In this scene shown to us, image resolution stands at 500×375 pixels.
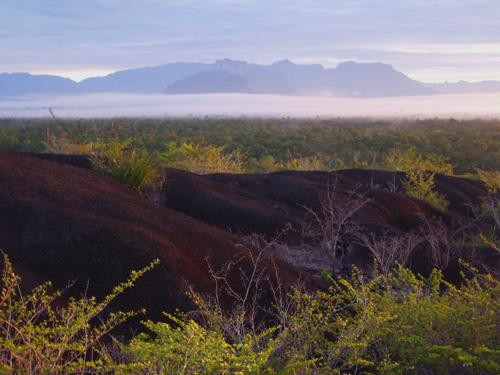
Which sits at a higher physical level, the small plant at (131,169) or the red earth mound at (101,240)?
the small plant at (131,169)

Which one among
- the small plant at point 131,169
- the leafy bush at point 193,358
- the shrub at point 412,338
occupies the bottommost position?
the shrub at point 412,338

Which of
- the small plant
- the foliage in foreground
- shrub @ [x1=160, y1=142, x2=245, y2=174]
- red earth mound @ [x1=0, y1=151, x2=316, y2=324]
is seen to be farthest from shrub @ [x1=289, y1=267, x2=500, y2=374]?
shrub @ [x1=160, y1=142, x2=245, y2=174]

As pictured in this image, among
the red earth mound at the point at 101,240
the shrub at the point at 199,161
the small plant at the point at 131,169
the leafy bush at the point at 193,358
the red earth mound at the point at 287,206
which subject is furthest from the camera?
the shrub at the point at 199,161

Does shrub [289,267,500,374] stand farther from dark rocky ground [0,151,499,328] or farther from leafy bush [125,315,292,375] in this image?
dark rocky ground [0,151,499,328]

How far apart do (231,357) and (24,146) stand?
34568mm

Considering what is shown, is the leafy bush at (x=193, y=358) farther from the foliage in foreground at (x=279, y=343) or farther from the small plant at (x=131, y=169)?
the small plant at (x=131, y=169)

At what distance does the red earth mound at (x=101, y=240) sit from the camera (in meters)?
6.16

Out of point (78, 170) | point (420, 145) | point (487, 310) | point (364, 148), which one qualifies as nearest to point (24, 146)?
point (364, 148)

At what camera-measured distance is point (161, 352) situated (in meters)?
3.90

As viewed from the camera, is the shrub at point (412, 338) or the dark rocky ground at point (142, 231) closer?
the shrub at point (412, 338)

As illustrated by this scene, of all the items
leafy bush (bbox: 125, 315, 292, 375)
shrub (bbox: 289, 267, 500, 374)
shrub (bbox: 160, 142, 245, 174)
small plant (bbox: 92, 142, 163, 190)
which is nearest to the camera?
leafy bush (bbox: 125, 315, 292, 375)

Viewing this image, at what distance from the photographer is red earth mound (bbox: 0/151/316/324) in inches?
243

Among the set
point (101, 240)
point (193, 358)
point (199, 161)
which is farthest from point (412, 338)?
point (199, 161)

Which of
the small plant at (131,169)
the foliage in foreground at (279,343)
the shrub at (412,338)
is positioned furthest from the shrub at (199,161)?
the shrub at (412,338)
